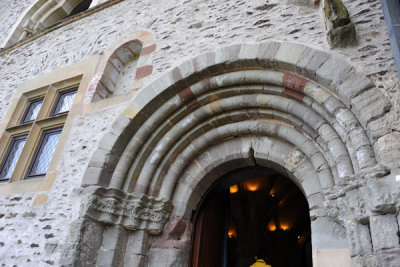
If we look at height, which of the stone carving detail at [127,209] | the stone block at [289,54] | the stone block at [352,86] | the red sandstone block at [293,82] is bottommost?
the stone carving detail at [127,209]

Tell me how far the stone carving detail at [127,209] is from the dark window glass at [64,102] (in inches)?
74.6

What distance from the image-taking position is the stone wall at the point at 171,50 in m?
2.50

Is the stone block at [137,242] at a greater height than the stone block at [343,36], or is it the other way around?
the stone block at [343,36]

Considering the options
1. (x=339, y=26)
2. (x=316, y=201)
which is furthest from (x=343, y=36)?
(x=316, y=201)

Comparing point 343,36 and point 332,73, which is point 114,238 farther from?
point 343,36

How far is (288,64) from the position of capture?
2.84 metres

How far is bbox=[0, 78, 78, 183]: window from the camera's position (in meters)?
4.16

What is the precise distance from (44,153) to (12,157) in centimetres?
72

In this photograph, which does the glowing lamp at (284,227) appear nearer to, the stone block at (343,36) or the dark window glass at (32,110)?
the dark window glass at (32,110)

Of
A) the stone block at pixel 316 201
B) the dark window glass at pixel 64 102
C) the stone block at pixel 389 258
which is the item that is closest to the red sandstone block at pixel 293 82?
the stone block at pixel 316 201

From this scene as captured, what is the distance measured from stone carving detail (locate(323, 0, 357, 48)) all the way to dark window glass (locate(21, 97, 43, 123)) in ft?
14.0

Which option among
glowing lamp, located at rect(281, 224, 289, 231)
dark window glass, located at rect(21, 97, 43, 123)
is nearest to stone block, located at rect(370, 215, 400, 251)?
dark window glass, located at rect(21, 97, 43, 123)

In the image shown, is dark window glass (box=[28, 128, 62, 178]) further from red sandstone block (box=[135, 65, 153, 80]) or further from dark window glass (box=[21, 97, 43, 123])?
red sandstone block (box=[135, 65, 153, 80])

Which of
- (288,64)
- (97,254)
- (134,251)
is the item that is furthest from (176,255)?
(288,64)
